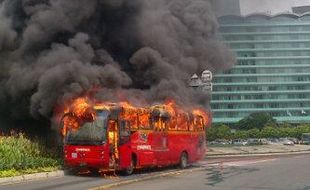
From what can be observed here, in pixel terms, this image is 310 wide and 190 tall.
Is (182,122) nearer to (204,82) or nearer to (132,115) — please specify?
(204,82)

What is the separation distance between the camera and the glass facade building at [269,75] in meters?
138

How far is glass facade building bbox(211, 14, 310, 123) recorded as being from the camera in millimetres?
137875

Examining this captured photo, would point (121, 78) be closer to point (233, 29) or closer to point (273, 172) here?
point (273, 172)

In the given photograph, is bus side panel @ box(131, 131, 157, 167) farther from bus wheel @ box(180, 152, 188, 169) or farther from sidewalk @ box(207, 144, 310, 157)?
sidewalk @ box(207, 144, 310, 157)

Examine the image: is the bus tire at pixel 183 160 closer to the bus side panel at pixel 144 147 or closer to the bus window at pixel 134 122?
the bus side panel at pixel 144 147

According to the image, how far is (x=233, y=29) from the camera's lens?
449 feet

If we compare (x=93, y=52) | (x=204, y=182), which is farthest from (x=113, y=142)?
(x=93, y=52)

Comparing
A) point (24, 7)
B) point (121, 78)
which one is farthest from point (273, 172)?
point (24, 7)

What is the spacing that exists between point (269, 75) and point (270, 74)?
504 mm

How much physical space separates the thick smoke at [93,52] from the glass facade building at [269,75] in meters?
109

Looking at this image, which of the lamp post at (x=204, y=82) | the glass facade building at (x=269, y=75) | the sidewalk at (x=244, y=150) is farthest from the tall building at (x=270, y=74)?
the lamp post at (x=204, y=82)

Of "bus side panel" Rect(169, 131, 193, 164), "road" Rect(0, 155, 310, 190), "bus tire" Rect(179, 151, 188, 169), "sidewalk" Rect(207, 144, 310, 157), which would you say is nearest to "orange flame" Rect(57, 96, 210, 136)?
"bus side panel" Rect(169, 131, 193, 164)

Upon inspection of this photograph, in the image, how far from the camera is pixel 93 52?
25266mm

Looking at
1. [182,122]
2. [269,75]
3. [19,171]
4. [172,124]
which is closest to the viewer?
[19,171]
